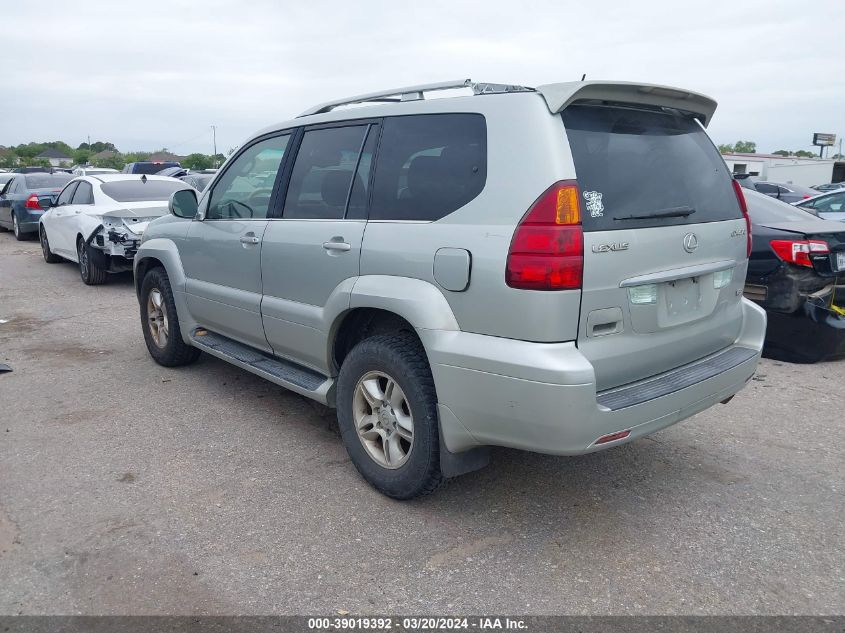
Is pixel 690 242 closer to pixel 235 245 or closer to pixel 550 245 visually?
pixel 550 245

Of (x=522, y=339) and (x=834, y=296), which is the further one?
(x=834, y=296)

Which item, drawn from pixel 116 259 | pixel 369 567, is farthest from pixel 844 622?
pixel 116 259

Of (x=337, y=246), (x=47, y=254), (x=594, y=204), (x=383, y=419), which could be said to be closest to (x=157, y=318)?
(x=337, y=246)

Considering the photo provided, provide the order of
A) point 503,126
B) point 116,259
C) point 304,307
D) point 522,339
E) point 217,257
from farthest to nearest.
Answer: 1. point 116,259
2. point 217,257
3. point 304,307
4. point 503,126
5. point 522,339

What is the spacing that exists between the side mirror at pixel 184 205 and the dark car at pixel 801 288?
15.4 feet

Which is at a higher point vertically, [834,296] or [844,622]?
[834,296]

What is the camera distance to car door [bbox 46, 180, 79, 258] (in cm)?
1070

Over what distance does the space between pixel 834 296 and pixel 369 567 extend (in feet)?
16.1

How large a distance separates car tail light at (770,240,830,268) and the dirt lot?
1288 mm

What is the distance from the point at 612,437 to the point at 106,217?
8.63 metres

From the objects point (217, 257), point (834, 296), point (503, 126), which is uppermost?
point (503, 126)

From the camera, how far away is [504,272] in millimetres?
2877

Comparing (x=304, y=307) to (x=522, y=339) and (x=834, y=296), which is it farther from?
(x=834, y=296)

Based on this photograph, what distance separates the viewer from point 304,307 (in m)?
3.96
